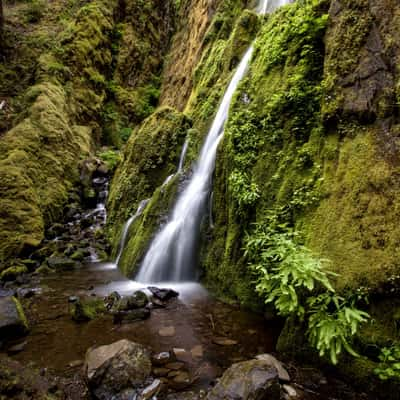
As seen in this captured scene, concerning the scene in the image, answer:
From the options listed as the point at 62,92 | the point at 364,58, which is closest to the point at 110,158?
the point at 62,92

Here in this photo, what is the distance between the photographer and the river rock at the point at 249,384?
8.25 feet

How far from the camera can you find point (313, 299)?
304 centimetres

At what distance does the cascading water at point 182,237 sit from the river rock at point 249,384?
139 inches

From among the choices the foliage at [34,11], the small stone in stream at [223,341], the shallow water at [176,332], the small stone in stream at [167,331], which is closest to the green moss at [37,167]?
the shallow water at [176,332]

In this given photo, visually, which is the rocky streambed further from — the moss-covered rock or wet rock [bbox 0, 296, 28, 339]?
the moss-covered rock

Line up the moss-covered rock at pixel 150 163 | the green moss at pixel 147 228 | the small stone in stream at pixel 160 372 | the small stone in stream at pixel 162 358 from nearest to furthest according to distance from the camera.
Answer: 1. the small stone in stream at pixel 160 372
2. the small stone in stream at pixel 162 358
3. the green moss at pixel 147 228
4. the moss-covered rock at pixel 150 163

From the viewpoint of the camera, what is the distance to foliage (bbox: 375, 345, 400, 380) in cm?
255

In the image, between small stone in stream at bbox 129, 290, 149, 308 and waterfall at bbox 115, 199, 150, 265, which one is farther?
waterfall at bbox 115, 199, 150, 265

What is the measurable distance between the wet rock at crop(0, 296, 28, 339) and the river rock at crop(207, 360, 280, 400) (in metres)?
2.96

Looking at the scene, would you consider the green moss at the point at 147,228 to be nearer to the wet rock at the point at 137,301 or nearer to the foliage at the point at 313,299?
the wet rock at the point at 137,301

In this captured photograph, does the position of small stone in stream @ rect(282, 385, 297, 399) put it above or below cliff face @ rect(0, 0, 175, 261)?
below

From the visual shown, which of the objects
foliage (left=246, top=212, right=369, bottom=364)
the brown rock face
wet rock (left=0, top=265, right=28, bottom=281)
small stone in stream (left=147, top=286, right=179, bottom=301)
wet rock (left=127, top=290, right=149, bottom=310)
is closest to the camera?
foliage (left=246, top=212, right=369, bottom=364)

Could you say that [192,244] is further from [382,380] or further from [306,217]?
[382,380]

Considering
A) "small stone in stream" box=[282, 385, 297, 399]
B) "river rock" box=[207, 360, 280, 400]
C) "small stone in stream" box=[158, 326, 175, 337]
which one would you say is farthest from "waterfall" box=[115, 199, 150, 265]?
"small stone in stream" box=[282, 385, 297, 399]
